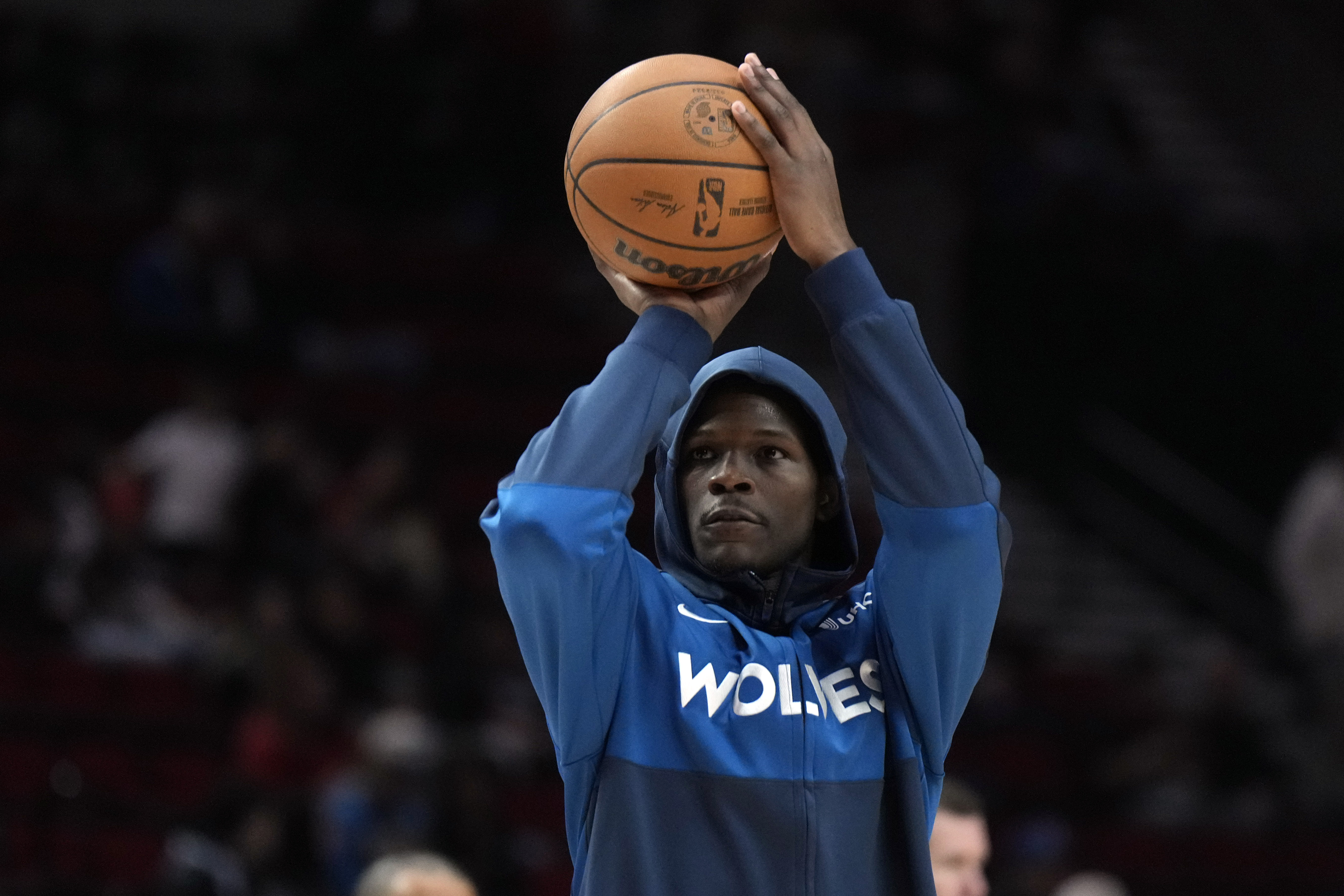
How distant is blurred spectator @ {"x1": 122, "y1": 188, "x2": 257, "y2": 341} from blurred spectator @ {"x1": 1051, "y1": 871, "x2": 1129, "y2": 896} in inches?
216

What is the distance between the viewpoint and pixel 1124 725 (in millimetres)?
9438

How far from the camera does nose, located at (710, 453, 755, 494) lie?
103 inches

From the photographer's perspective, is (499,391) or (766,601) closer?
(766,601)

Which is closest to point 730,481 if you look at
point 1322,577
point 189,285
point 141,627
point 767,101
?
point 767,101

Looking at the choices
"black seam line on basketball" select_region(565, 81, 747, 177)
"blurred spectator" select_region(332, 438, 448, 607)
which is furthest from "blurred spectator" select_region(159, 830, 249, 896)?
"black seam line on basketball" select_region(565, 81, 747, 177)

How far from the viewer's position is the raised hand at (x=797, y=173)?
104 inches

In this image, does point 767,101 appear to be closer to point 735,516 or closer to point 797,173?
point 797,173

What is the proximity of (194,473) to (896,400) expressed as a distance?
267 inches

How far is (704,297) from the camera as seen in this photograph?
2750 millimetres

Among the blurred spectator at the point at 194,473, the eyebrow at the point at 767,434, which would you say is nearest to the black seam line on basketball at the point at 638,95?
the eyebrow at the point at 767,434

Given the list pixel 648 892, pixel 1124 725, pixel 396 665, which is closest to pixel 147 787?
pixel 396 665

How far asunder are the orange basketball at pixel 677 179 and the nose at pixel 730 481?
302 millimetres

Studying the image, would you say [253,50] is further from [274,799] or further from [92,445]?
[274,799]

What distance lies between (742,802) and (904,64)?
388 inches
